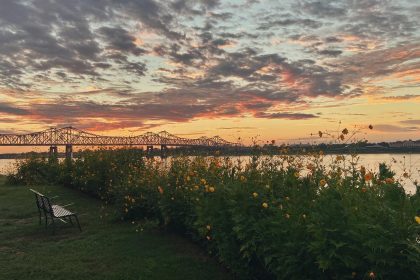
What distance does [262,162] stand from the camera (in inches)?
285

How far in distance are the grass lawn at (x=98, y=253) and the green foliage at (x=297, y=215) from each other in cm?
37

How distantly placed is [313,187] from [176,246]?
3509mm

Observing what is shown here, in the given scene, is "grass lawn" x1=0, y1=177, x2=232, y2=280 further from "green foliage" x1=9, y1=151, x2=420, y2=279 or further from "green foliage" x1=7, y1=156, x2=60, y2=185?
"green foliage" x1=7, y1=156, x2=60, y2=185

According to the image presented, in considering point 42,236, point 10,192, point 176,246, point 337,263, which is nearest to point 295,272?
point 337,263

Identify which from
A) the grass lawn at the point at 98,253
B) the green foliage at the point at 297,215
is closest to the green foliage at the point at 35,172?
the grass lawn at the point at 98,253

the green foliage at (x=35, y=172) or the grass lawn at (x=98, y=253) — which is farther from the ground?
the green foliage at (x=35, y=172)

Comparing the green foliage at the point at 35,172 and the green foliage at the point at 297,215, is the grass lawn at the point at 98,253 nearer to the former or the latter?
the green foliage at the point at 297,215

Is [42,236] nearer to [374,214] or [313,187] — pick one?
[313,187]

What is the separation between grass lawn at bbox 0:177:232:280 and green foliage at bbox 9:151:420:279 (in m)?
0.37

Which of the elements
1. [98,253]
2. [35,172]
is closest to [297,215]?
[98,253]

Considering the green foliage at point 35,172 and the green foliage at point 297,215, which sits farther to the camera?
the green foliage at point 35,172

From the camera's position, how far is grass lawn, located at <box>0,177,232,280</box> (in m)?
6.84

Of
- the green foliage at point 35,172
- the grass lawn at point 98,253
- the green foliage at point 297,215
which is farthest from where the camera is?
the green foliage at point 35,172

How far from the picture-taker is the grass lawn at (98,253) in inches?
269
